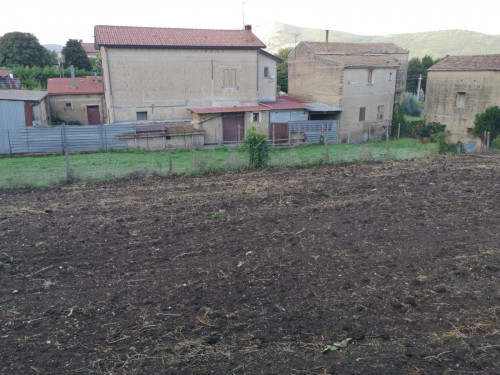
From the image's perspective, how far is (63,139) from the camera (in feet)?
80.8

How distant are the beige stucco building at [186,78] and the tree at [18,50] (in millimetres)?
26911

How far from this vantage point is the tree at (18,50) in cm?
4988

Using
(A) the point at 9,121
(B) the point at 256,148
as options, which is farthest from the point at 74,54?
(B) the point at 256,148

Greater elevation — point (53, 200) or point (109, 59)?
point (109, 59)

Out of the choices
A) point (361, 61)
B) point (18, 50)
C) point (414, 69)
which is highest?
point (18, 50)

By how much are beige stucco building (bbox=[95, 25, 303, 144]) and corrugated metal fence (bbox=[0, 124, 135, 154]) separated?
9.80 ft

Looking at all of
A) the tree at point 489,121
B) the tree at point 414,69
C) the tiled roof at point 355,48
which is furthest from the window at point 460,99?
the tree at point 414,69

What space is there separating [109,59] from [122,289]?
78.1ft

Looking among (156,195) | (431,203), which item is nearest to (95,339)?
(156,195)

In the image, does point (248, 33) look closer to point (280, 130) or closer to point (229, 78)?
point (229, 78)

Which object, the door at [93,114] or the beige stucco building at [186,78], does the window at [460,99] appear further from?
the door at [93,114]

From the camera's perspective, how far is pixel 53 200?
→ 12.6 meters

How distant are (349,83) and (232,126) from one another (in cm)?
1016

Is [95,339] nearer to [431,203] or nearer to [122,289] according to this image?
[122,289]
